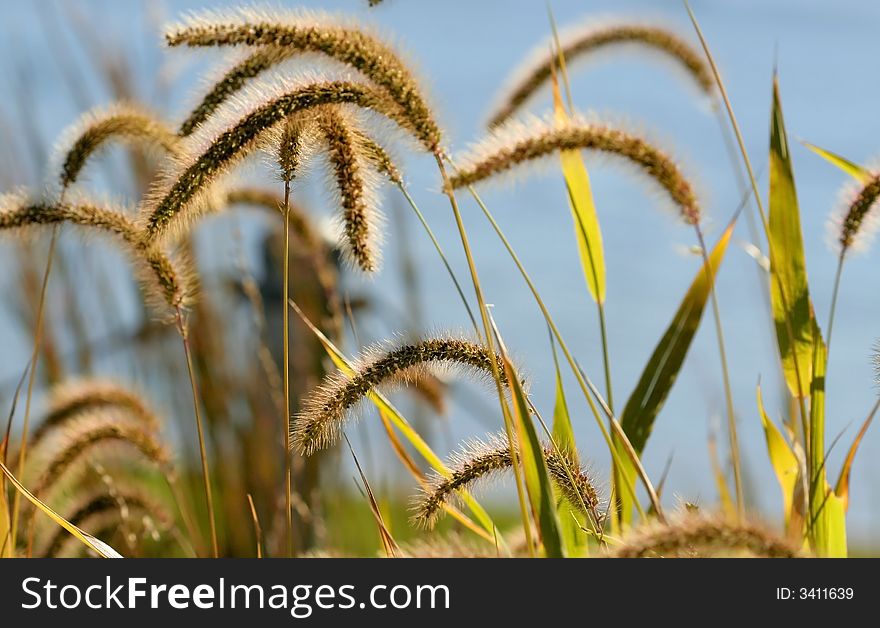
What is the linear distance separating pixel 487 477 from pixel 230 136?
1.78 feet

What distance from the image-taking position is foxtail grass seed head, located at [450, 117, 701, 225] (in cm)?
127

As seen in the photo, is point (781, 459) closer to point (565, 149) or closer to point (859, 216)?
point (859, 216)

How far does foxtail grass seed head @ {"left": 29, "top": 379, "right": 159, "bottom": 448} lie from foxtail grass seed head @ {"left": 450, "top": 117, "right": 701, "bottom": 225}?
0.97m

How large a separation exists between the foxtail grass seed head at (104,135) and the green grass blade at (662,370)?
2.91ft

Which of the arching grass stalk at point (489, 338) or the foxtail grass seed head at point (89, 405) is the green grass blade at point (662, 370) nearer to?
the arching grass stalk at point (489, 338)

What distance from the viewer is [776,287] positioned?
1.60 m

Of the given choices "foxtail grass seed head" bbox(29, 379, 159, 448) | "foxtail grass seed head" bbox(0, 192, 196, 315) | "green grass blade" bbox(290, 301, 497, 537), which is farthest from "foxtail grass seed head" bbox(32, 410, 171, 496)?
"green grass blade" bbox(290, 301, 497, 537)

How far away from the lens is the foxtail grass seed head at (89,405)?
76.0 inches

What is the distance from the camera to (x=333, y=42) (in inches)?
51.1

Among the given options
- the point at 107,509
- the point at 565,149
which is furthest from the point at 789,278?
the point at 107,509
